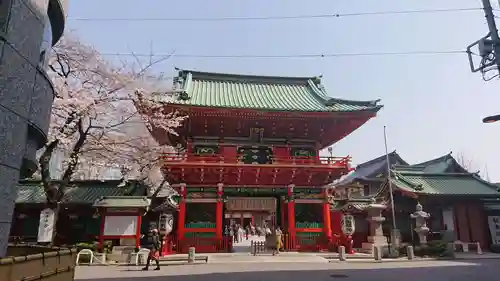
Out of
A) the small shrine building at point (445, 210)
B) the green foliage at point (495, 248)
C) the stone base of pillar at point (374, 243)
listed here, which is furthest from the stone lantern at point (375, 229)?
the green foliage at point (495, 248)

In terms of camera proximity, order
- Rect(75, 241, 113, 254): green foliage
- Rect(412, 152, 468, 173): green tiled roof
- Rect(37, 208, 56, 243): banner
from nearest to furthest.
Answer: Rect(37, 208, 56, 243): banner < Rect(75, 241, 113, 254): green foliage < Rect(412, 152, 468, 173): green tiled roof

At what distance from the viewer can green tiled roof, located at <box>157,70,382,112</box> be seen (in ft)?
67.2

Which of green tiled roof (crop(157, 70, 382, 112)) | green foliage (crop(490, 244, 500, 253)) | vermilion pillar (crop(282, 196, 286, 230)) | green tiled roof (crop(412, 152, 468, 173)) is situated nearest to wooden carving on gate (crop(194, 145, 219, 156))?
green tiled roof (crop(157, 70, 382, 112))

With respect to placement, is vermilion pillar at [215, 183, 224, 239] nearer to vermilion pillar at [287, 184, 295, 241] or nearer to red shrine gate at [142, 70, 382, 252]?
red shrine gate at [142, 70, 382, 252]

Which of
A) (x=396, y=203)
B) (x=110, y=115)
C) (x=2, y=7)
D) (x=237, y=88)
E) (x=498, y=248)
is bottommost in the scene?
(x=498, y=248)

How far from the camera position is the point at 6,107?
16.7 feet

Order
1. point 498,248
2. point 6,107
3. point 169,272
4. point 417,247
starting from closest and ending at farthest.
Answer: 1. point 6,107
2. point 169,272
3. point 417,247
4. point 498,248

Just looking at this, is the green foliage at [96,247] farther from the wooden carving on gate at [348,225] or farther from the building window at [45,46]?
the building window at [45,46]

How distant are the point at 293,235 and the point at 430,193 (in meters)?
12.1

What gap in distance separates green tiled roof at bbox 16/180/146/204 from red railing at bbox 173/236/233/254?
260 inches

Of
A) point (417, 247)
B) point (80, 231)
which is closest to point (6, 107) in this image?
point (80, 231)

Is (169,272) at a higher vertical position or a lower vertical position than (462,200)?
lower

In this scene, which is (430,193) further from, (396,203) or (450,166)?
(450,166)

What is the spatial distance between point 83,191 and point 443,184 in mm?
27621
